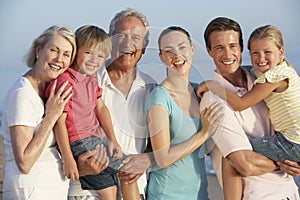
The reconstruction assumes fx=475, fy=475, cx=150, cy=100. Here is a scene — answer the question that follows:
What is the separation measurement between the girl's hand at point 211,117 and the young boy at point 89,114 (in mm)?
394

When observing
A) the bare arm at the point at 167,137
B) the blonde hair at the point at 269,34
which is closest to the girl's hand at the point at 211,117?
the bare arm at the point at 167,137

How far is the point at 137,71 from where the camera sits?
2.16 m

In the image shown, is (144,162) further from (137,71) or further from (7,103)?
(7,103)

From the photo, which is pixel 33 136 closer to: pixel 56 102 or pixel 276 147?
pixel 56 102

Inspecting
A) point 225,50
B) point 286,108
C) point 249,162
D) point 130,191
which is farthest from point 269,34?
point 130,191

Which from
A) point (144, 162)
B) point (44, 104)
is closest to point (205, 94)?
point (144, 162)

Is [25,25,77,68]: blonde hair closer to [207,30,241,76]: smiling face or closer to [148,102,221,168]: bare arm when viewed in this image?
[148,102,221,168]: bare arm

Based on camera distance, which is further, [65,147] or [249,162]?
[249,162]

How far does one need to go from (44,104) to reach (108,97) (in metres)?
0.29

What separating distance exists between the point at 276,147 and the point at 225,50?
50 cm

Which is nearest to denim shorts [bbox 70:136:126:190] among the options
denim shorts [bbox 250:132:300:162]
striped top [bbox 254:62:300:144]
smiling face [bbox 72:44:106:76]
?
smiling face [bbox 72:44:106:76]

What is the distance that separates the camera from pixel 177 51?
208 centimetres

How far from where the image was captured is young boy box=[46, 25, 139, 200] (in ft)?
6.76

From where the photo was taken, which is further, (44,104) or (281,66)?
(281,66)
